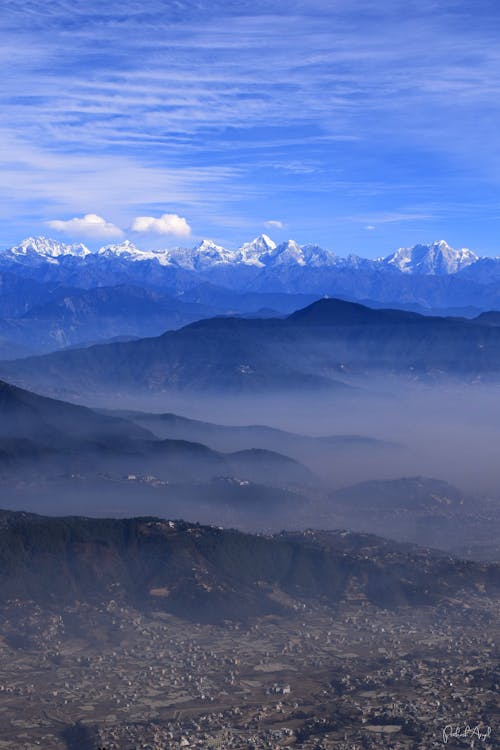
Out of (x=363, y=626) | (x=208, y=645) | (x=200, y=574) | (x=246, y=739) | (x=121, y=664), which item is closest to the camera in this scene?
(x=246, y=739)

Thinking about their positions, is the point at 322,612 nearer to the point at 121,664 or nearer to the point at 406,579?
the point at 406,579

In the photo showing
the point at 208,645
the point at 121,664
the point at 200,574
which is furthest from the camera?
the point at 200,574

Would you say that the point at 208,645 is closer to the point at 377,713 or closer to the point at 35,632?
the point at 35,632

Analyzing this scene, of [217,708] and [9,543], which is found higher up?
[9,543]

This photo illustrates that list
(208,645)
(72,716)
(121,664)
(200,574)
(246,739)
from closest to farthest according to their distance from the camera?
(246,739) < (72,716) < (121,664) < (208,645) < (200,574)

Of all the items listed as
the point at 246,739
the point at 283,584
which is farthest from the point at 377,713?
the point at 283,584

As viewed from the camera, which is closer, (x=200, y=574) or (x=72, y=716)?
(x=72, y=716)

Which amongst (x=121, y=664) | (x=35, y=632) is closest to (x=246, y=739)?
(x=121, y=664)

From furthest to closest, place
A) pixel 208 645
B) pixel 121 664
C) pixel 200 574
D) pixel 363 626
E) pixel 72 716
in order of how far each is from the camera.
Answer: pixel 200 574
pixel 363 626
pixel 208 645
pixel 121 664
pixel 72 716

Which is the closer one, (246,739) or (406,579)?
(246,739)
